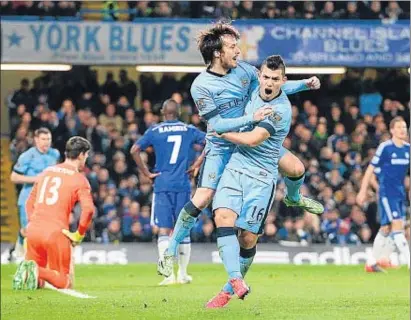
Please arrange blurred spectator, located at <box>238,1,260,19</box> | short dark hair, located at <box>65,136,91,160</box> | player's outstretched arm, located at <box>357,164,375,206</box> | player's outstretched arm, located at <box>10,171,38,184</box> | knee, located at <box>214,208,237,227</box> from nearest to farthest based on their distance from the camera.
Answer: knee, located at <box>214,208,237,227</box> → short dark hair, located at <box>65,136,91,160</box> → player's outstretched arm, located at <box>357,164,375,206</box> → player's outstretched arm, located at <box>10,171,38,184</box> → blurred spectator, located at <box>238,1,260,19</box>

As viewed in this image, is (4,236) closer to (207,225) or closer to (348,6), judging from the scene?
(207,225)

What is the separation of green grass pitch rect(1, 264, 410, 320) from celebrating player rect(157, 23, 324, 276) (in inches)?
33.2

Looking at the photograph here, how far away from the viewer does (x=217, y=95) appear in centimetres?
1091

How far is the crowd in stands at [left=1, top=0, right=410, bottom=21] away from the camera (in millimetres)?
26844

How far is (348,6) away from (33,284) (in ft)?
54.5

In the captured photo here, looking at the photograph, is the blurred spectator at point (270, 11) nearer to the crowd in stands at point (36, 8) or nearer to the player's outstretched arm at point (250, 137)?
A: the crowd in stands at point (36, 8)

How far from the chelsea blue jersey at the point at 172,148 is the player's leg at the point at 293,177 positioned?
11.7 ft

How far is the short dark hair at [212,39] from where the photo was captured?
10906 mm

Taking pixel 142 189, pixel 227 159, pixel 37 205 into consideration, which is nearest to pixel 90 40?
pixel 142 189

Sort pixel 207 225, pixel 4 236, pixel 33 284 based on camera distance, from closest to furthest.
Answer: pixel 33 284 < pixel 207 225 < pixel 4 236

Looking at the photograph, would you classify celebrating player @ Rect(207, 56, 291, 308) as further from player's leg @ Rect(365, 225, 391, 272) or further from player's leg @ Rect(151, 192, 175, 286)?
player's leg @ Rect(365, 225, 391, 272)

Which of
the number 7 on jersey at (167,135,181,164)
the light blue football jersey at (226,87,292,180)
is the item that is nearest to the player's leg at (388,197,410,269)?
the number 7 on jersey at (167,135,181,164)

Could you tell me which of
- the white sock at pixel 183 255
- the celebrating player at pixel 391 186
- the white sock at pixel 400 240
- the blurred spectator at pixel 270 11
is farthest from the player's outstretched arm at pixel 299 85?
the blurred spectator at pixel 270 11

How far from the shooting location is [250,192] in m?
10.8
